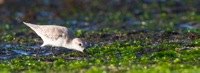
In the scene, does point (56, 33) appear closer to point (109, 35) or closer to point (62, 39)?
point (62, 39)

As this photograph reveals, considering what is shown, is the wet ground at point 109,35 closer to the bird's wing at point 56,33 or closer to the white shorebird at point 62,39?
the white shorebird at point 62,39

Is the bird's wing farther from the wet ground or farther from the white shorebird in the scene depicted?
the wet ground

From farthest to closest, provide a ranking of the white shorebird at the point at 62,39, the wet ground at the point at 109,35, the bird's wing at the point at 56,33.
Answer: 1. the bird's wing at the point at 56,33
2. the white shorebird at the point at 62,39
3. the wet ground at the point at 109,35

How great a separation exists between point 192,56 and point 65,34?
441 centimetres

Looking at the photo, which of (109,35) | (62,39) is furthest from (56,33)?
(109,35)

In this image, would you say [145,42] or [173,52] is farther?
[145,42]

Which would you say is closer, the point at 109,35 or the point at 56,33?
the point at 56,33

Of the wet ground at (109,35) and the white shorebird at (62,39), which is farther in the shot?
the white shorebird at (62,39)

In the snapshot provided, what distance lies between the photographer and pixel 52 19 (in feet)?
140

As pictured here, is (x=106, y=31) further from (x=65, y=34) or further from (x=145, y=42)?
(x=65, y=34)

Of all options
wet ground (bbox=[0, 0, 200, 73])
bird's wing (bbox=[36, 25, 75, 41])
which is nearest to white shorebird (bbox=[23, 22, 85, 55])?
bird's wing (bbox=[36, 25, 75, 41])

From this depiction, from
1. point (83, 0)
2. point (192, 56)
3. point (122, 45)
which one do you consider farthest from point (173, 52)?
point (83, 0)

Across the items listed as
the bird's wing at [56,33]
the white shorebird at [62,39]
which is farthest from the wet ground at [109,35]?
the bird's wing at [56,33]

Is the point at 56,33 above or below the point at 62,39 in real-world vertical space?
above
